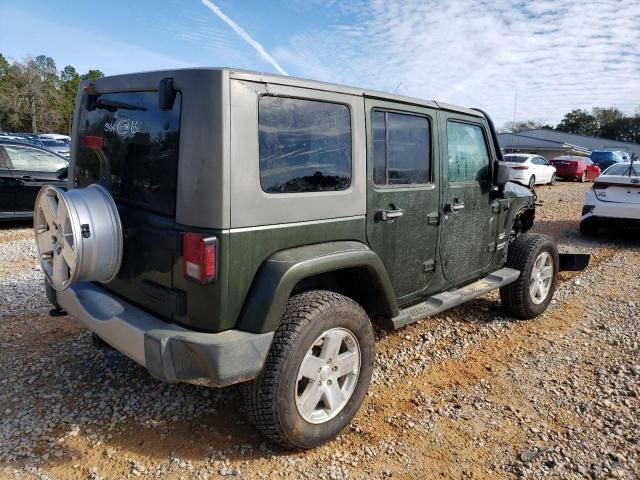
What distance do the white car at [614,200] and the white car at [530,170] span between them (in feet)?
31.3

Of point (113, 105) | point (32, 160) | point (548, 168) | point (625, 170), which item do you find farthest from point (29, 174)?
point (548, 168)

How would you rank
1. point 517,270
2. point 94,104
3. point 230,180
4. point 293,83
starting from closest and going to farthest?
point 230,180 → point 293,83 → point 94,104 → point 517,270

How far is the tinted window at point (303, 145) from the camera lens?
2367 millimetres

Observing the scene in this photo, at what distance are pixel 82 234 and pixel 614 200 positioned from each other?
8808 millimetres

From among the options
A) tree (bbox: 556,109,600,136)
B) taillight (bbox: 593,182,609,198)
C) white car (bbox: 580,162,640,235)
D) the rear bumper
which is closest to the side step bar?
the rear bumper

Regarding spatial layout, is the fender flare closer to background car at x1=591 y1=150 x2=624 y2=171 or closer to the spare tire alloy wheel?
the spare tire alloy wheel

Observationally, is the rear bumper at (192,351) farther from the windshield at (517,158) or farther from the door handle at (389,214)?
the windshield at (517,158)

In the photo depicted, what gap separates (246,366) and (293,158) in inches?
43.7

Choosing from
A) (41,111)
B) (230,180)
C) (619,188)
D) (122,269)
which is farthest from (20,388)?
(41,111)

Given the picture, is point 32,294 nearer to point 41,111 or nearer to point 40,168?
point 40,168

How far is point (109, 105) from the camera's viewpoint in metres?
2.74

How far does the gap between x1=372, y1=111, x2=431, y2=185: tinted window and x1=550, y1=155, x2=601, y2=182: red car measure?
22.8m

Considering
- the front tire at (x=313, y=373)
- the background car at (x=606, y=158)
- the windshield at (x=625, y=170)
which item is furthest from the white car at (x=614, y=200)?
the background car at (x=606, y=158)

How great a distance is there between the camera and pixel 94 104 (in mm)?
2920
